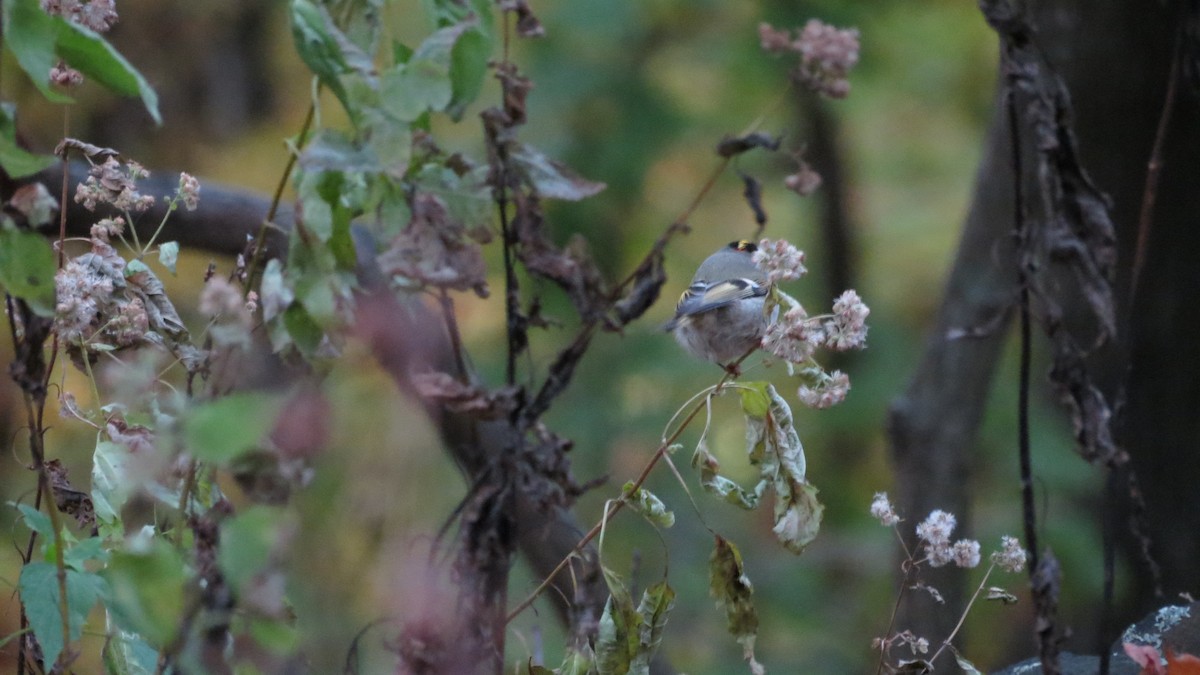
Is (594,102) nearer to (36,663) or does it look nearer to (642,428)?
(642,428)

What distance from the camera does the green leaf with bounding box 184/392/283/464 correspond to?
2.48 ft

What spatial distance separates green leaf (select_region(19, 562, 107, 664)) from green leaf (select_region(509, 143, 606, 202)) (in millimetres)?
608

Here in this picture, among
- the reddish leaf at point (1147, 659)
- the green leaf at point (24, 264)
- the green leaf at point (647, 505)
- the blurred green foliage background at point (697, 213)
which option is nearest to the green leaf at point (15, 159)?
the green leaf at point (24, 264)

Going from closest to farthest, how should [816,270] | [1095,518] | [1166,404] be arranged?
[1166,404] < [1095,518] < [816,270]

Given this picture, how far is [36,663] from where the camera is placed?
1364mm

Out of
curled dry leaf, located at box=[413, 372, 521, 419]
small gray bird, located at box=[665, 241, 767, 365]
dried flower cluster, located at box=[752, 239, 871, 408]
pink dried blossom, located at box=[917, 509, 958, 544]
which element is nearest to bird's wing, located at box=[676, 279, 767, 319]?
small gray bird, located at box=[665, 241, 767, 365]

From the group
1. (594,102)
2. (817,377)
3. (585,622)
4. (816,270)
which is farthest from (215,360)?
(816,270)

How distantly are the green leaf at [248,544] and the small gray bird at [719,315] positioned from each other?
2.16m

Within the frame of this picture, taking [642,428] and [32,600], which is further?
[642,428]

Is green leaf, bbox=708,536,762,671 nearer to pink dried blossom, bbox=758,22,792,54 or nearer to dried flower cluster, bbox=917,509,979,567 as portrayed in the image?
dried flower cluster, bbox=917,509,979,567

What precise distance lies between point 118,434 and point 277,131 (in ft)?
18.0

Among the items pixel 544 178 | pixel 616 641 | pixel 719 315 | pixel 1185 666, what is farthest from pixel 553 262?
pixel 719 315

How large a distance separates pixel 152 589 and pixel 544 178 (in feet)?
1.76

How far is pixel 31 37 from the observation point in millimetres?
968
